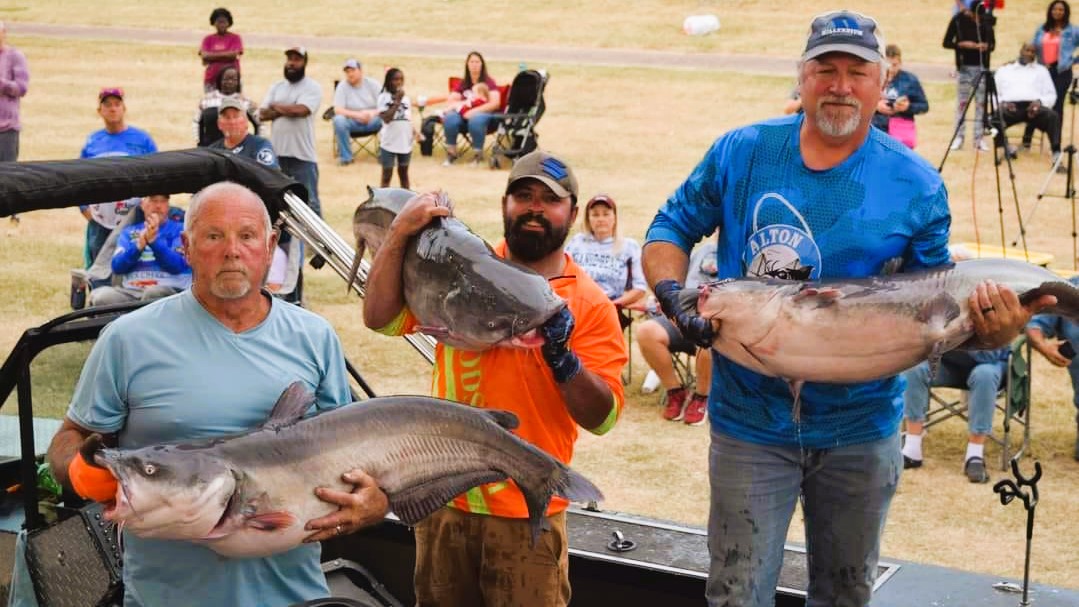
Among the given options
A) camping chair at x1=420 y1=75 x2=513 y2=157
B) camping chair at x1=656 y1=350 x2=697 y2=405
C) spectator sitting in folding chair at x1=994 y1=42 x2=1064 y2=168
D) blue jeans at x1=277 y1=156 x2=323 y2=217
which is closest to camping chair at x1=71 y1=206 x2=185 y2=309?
camping chair at x1=656 y1=350 x2=697 y2=405

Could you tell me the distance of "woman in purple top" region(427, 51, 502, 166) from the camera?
2173 cm

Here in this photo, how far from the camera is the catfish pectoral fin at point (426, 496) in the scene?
3.67 metres

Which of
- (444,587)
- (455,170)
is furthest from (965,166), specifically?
(444,587)

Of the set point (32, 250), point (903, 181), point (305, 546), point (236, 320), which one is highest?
point (903, 181)

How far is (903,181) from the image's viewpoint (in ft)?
13.0

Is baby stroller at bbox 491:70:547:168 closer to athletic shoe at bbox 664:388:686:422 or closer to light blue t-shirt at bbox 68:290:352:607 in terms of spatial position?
athletic shoe at bbox 664:388:686:422

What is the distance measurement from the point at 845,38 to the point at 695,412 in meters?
6.69

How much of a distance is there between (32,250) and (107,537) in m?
11.9

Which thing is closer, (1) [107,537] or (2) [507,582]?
(2) [507,582]

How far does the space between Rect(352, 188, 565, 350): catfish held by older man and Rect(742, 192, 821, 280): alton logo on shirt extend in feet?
2.62

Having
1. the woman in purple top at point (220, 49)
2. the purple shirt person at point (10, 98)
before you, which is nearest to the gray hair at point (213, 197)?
the purple shirt person at point (10, 98)

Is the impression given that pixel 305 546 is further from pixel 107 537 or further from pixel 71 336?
pixel 71 336

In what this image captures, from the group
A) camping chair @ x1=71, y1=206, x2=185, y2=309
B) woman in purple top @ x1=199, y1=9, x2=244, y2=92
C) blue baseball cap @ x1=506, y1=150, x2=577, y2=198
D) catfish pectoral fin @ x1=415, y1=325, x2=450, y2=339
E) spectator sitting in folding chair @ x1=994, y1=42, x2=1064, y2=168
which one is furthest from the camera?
woman in purple top @ x1=199, y1=9, x2=244, y2=92

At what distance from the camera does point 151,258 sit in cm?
1070
